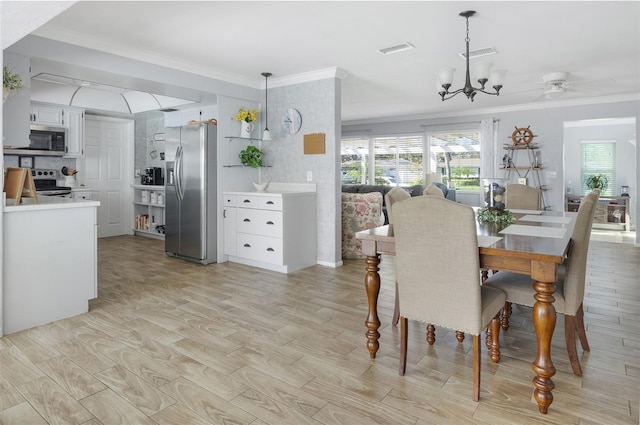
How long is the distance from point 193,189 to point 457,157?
5.50 meters

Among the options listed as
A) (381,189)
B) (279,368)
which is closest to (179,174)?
(279,368)

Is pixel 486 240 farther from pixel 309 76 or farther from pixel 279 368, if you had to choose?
pixel 309 76

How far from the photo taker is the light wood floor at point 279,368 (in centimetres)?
183

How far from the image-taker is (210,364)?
230 cm

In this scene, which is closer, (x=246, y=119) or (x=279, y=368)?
(x=279, y=368)

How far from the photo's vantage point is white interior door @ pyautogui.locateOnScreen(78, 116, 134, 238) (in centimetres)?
675

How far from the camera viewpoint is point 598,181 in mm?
8789

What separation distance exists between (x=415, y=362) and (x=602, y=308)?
2032 mm

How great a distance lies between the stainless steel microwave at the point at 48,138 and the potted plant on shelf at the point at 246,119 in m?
2.91

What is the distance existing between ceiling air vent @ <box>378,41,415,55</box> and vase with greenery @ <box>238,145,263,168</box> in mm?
1989

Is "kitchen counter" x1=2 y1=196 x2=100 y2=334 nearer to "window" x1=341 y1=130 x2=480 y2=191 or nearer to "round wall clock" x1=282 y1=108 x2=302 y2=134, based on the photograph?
"round wall clock" x1=282 y1=108 x2=302 y2=134

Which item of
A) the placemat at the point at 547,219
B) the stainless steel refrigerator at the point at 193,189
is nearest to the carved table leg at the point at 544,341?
the placemat at the point at 547,219

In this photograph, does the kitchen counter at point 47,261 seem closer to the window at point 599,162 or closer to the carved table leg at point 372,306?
the carved table leg at point 372,306

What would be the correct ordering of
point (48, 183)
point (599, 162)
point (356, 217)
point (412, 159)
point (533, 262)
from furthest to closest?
point (599, 162) < point (412, 159) < point (48, 183) < point (356, 217) < point (533, 262)
